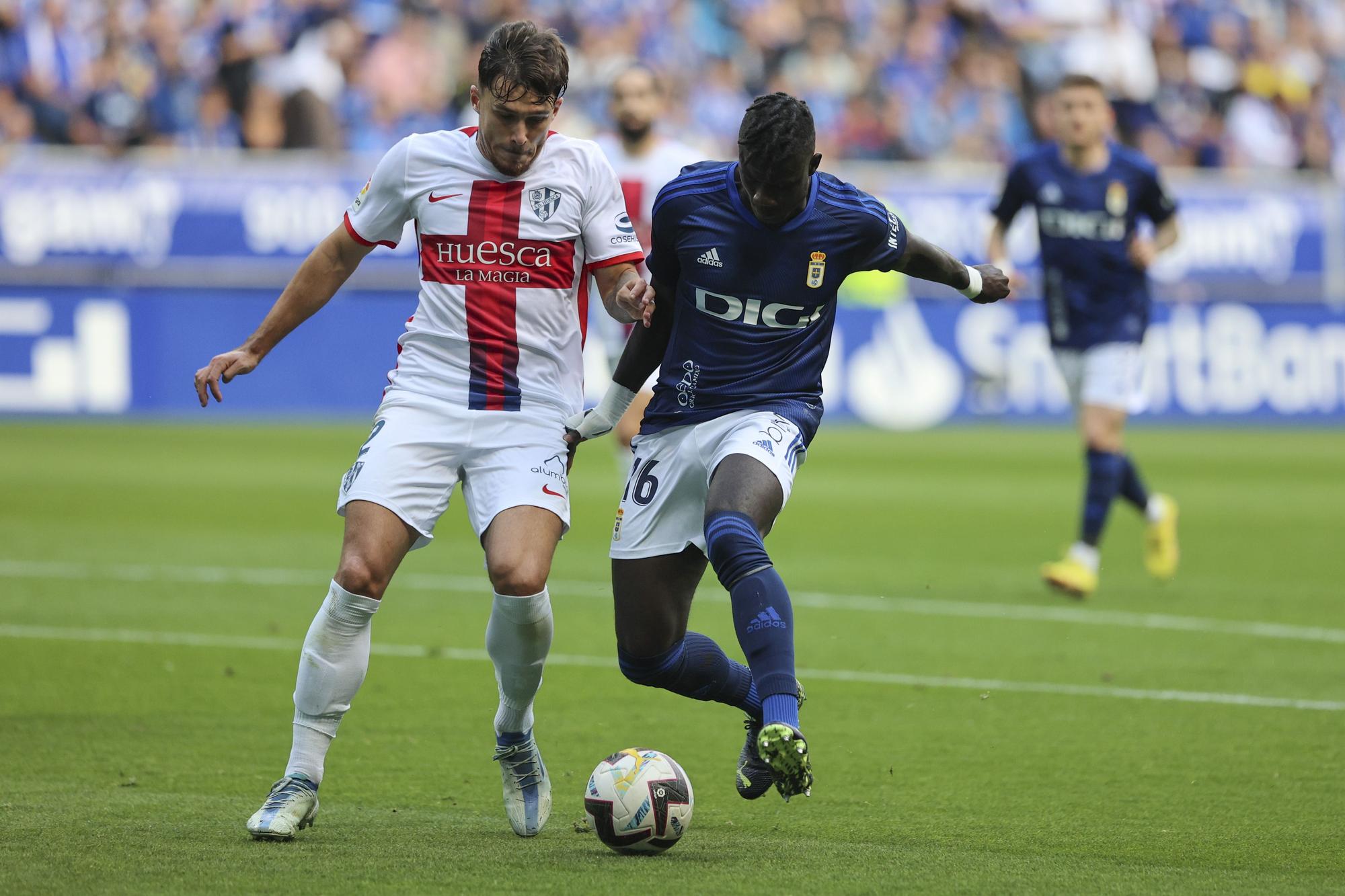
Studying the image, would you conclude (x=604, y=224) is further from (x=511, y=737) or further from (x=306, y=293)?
(x=511, y=737)

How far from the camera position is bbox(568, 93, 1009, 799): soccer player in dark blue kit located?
5184 millimetres

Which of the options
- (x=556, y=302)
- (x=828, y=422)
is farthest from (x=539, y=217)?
(x=828, y=422)

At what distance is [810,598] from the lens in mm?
9883

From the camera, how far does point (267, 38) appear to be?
21078 millimetres

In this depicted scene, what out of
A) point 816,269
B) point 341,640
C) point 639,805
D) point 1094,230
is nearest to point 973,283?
point 816,269

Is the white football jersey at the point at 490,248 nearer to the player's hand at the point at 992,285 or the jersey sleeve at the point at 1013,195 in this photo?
the player's hand at the point at 992,285

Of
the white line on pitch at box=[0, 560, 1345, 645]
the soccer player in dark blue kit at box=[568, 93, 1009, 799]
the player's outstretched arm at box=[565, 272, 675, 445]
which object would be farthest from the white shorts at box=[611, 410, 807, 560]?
the white line on pitch at box=[0, 560, 1345, 645]

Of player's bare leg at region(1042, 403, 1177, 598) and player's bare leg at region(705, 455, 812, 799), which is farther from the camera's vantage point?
player's bare leg at region(1042, 403, 1177, 598)

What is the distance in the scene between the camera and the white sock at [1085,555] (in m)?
9.77

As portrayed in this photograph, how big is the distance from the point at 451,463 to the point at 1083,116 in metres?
5.80

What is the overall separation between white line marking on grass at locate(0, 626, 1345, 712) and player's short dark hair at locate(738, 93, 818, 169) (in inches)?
111

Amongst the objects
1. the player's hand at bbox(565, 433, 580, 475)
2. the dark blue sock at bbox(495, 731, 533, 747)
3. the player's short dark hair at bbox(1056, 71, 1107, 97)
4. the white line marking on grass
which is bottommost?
the white line marking on grass

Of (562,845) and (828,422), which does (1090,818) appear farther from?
(828,422)

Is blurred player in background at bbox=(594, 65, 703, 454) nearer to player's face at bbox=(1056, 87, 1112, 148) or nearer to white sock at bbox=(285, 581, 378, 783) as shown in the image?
player's face at bbox=(1056, 87, 1112, 148)
